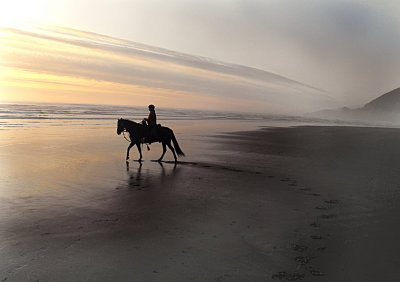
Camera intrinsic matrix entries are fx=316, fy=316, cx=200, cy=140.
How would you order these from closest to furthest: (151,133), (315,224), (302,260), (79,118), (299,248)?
(302,260) → (299,248) → (315,224) → (151,133) → (79,118)

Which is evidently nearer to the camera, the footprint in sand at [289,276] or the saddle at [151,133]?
the footprint in sand at [289,276]

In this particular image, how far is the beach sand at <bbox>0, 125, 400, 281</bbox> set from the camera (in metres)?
4.25

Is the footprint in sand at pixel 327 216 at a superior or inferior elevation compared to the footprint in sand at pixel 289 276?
superior

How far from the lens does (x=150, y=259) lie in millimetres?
4504

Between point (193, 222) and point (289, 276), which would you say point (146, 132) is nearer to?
point (193, 222)

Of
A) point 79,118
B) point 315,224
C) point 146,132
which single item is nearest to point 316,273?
point 315,224

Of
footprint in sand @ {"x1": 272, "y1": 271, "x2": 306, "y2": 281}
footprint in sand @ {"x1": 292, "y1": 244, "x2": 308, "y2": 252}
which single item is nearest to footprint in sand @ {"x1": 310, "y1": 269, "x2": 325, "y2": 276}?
footprint in sand @ {"x1": 272, "y1": 271, "x2": 306, "y2": 281}

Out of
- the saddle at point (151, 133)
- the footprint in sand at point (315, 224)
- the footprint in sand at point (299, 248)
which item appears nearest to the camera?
the footprint in sand at point (299, 248)

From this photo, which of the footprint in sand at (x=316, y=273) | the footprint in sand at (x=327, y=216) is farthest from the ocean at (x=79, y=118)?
the footprint in sand at (x=316, y=273)

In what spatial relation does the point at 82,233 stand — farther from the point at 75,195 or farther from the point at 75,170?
the point at 75,170

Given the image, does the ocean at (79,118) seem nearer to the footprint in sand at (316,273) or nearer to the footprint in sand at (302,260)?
the footprint in sand at (302,260)

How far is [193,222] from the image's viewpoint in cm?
611

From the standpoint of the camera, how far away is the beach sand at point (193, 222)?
13.9ft

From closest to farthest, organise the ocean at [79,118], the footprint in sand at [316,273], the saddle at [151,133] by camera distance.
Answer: the footprint in sand at [316,273] < the saddle at [151,133] < the ocean at [79,118]
